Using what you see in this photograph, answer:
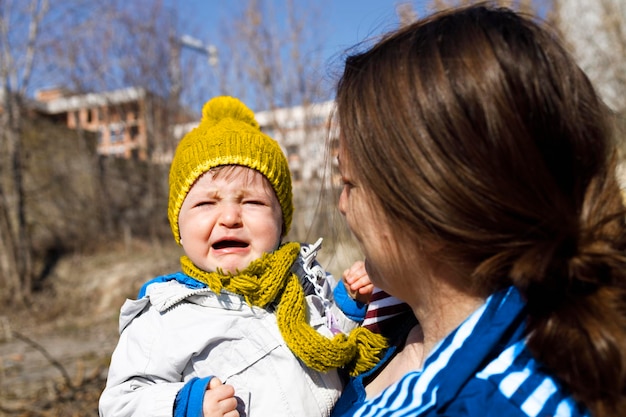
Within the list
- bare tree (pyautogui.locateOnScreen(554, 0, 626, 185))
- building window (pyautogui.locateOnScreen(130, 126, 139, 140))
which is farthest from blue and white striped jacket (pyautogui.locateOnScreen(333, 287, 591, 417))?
building window (pyautogui.locateOnScreen(130, 126, 139, 140))

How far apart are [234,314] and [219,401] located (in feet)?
0.84

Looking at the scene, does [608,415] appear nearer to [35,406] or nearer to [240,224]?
[240,224]

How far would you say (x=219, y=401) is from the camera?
4.30 feet

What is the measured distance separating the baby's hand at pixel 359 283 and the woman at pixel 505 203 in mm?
585

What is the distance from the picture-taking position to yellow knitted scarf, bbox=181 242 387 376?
1409 mm

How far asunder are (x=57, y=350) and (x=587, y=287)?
7398 millimetres

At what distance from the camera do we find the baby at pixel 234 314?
1.40 m

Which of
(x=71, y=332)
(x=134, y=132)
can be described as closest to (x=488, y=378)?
(x=71, y=332)

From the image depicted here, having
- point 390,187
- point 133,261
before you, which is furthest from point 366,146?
point 133,261

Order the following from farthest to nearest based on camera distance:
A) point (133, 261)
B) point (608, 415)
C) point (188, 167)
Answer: point (133, 261)
point (188, 167)
point (608, 415)

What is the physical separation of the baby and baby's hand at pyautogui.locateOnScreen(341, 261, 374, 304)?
0.14 feet

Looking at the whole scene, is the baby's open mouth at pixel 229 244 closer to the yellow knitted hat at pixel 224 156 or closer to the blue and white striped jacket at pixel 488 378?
the yellow knitted hat at pixel 224 156

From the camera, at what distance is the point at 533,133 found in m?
0.93

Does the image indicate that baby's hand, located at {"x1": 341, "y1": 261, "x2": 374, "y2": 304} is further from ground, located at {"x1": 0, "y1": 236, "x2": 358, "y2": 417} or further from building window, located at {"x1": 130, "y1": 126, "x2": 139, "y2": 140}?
building window, located at {"x1": 130, "y1": 126, "x2": 139, "y2": 140}
